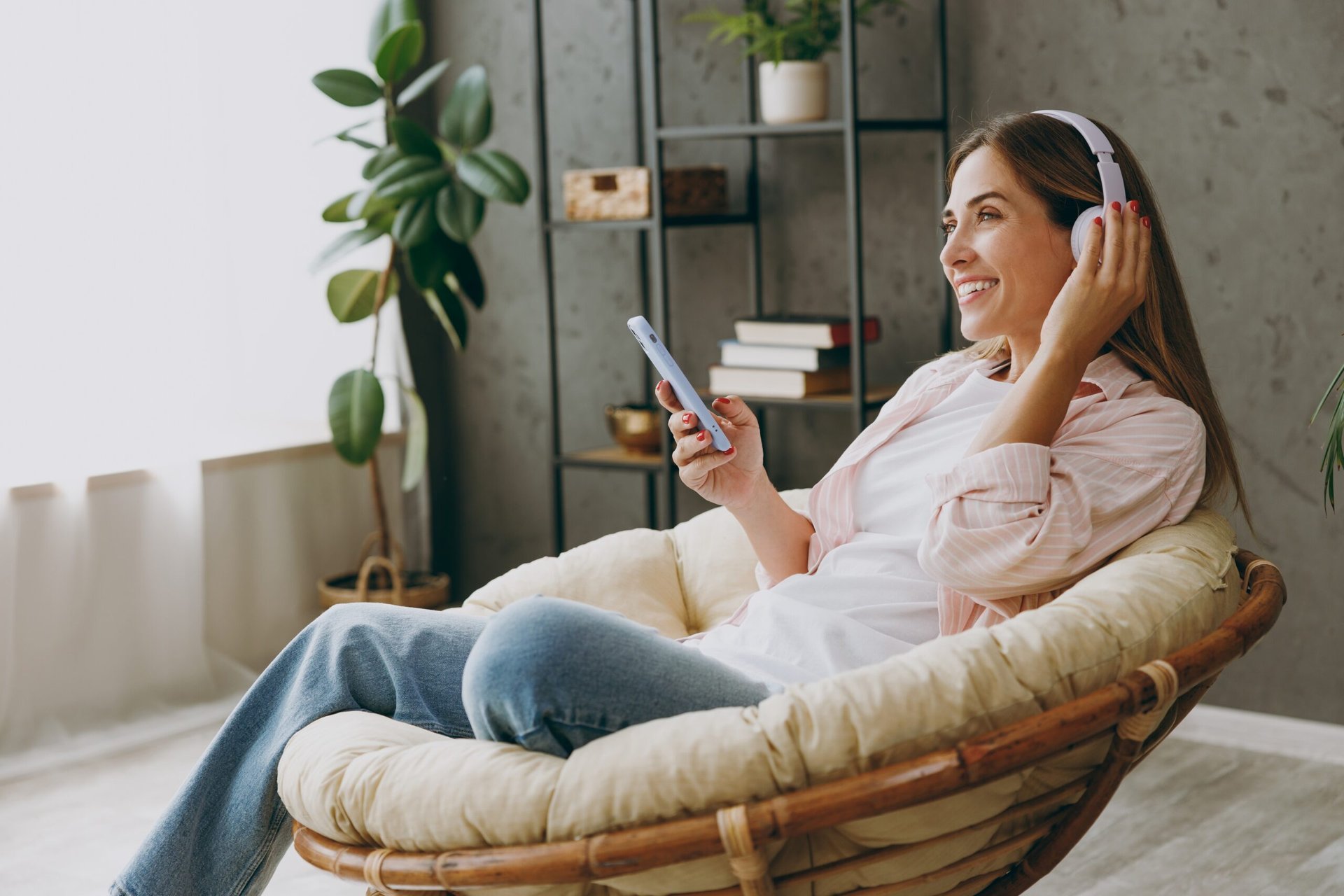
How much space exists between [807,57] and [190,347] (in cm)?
153

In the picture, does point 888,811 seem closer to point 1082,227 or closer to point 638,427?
A: point 1082,227

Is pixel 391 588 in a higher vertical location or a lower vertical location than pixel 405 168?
lower

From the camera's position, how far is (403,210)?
313cm

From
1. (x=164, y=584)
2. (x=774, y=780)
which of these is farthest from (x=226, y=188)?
(x=774, y=780)

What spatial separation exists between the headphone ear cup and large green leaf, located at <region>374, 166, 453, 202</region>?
74.1 inches

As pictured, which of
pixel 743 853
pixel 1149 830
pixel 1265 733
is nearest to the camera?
pixel 743 853

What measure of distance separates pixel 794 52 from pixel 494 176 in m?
0.71

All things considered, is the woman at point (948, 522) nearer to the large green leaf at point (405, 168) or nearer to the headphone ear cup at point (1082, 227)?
the headphone ear cup at point (1082, 227)

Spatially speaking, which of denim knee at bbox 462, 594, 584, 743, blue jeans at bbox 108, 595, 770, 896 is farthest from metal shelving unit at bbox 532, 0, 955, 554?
denim knee at bbox 462, 594, 584, 743

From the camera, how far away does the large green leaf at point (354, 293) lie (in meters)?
3.30

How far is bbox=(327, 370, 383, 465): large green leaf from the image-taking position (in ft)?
10.5

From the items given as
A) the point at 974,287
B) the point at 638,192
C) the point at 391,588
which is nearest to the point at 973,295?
the point at 974,287

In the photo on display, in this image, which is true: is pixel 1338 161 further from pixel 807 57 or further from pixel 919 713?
pixel 919 713

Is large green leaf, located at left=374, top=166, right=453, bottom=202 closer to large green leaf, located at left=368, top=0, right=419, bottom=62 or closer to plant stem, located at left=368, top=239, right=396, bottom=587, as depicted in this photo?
plant stem, located at left=368, top=239, right=396, bottom=587
